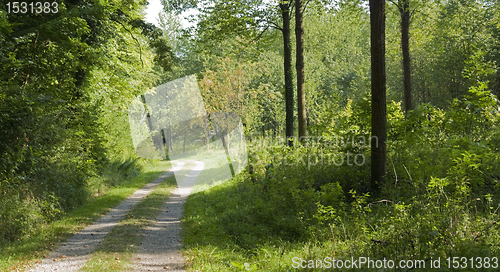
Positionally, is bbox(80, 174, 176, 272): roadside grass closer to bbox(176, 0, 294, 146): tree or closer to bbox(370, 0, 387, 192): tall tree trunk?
bbox(370, 0, 387, 192): tall tree trunk

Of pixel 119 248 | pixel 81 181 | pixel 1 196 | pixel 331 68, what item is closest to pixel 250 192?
pixel 119 248

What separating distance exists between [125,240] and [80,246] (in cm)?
101

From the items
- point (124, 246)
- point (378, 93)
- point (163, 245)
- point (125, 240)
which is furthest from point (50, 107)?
point (378, 93)

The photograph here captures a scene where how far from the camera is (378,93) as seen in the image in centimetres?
812

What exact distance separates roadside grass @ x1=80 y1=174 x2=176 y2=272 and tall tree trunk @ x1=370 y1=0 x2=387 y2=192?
231 inches

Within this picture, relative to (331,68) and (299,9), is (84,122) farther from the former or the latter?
(331,68)

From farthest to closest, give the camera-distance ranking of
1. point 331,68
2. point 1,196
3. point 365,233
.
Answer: point 331,68 < point 1,196 < point 365,233

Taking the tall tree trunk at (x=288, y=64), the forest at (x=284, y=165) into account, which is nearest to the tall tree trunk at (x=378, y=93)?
the forest at (x=284, y=165)

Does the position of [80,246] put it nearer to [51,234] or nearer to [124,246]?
[124,246]

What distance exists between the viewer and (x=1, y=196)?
8.52m

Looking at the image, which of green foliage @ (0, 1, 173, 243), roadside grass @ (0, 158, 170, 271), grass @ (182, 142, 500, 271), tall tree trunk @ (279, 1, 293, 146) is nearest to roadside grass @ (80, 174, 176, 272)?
roadside grass @ (0, 158, 170, 271)

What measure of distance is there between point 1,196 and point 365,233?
8.47 m

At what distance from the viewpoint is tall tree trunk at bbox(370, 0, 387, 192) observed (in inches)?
313

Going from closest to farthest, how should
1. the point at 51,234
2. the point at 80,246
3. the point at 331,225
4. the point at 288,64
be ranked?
the point at 331,225, the point at 80,246, the point at 51,234, the point at 288,64
